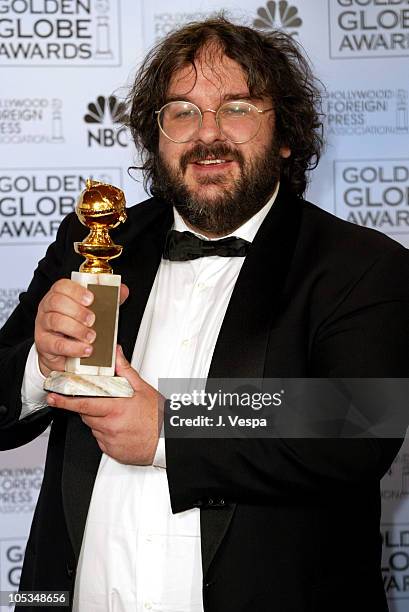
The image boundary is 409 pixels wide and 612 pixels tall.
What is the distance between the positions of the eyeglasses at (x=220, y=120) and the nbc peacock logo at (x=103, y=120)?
765mm

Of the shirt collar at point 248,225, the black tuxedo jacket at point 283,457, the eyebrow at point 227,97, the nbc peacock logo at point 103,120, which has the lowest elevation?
the black tuxedo jacket at point 283,457

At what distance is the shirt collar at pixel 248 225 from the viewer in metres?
2.22

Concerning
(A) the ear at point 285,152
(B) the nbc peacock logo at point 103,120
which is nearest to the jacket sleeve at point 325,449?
(A) the ear at point 285,152

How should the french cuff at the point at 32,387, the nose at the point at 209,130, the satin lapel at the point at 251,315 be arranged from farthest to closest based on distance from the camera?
the nose at the point at 209,130 → the french cuff at the point at 32,387 → the satin lapel at the point at 251,315

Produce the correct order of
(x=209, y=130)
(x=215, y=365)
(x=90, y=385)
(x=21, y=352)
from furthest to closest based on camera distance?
1. (x=209, y=130)
2. (x=21, y=352)
3. (x=215, y=365)
4. (x=90, y=385)

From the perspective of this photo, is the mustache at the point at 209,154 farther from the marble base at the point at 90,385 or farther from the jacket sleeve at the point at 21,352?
the marble base at the point at 90,385

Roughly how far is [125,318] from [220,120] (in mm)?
487

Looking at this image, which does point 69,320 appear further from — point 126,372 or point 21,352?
point 21,352

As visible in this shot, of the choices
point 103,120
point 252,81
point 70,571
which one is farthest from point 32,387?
point 103,120

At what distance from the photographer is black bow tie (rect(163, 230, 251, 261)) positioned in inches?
84.0

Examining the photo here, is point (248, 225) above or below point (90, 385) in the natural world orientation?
above

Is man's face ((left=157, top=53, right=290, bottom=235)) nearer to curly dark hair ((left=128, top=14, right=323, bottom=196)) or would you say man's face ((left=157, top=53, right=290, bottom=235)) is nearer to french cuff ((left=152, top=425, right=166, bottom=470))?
curly dark hair ((left=128, top=14, right=323, bottom=196))

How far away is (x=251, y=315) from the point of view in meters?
1.93

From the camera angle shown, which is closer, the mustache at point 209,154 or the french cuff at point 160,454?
the french cuff at point 160,454
